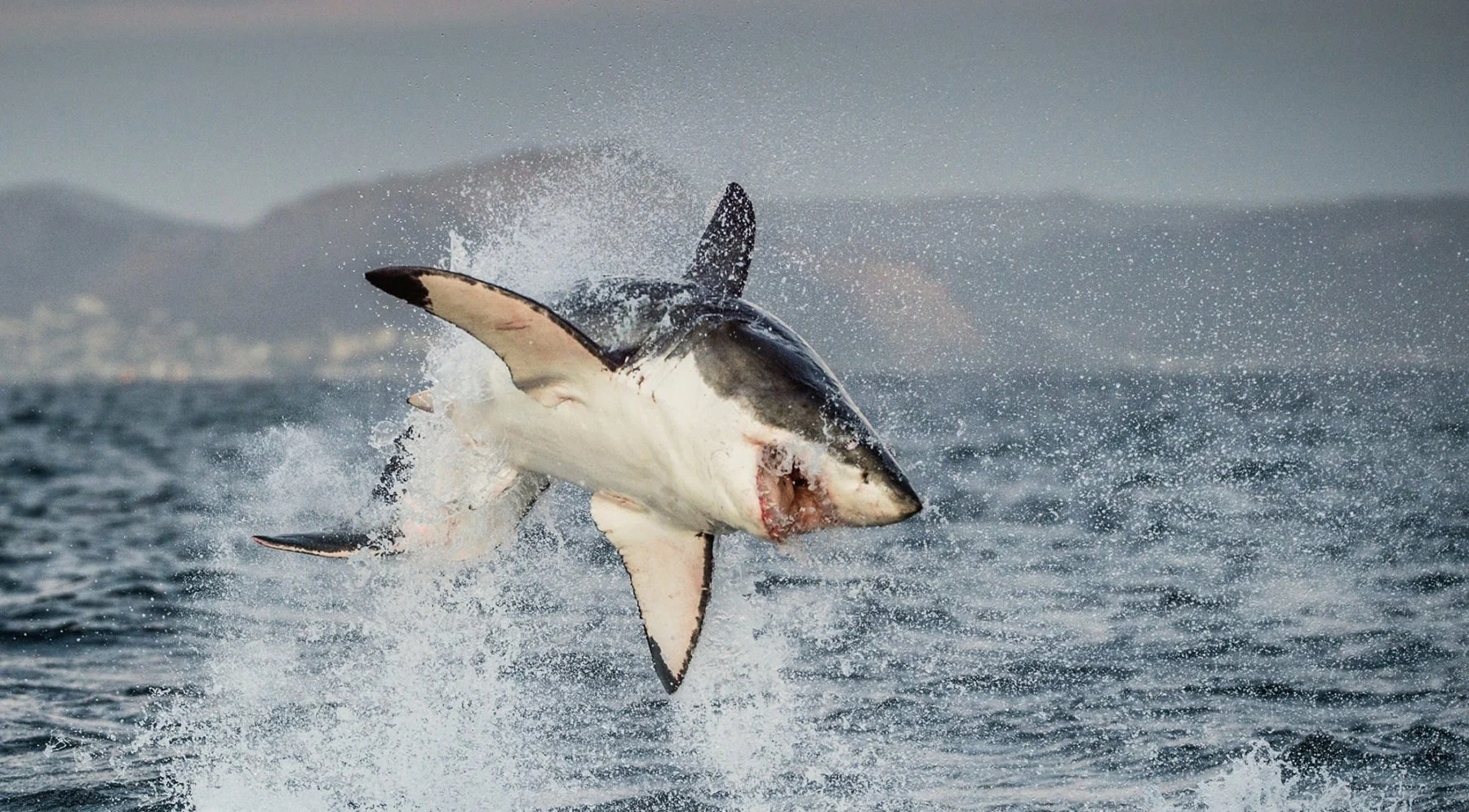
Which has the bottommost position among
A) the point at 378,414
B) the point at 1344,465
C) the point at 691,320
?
the point at 691,320

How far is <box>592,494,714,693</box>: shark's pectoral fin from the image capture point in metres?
5.88

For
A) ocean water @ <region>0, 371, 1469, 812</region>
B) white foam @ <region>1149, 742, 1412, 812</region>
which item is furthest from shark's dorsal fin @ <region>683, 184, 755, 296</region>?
white foam @ <region>1149, 742, 1412, 812</region>

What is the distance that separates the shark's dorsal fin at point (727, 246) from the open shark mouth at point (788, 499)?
1921 millimetres

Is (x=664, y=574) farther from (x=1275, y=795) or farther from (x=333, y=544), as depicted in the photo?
(x=1275, y=795)

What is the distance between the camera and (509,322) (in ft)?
16.7

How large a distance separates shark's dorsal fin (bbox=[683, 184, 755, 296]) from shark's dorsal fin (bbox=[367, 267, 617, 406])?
1.10 metres

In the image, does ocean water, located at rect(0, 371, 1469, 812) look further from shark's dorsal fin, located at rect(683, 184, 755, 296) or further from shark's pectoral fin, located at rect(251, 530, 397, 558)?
shark's dorsal fin, located at rect(683, 184, 755, 296)

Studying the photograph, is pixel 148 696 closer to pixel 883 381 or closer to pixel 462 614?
pixel 462 614

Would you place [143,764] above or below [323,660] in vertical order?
below

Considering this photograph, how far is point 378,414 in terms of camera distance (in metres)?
51.4

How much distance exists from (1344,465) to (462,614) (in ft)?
75.2

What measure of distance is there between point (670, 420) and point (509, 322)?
74cm

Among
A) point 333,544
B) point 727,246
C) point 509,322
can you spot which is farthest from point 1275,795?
point 333,544

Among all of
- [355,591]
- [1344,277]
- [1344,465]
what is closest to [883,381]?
[1344,277]
